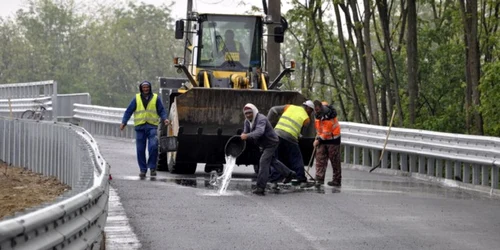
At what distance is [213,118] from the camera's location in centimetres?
2003

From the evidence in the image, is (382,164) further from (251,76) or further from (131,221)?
(131,221)

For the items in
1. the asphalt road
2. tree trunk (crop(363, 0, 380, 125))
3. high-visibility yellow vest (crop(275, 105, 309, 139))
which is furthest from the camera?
tree trunk (crop(363, 0, 380, 125))

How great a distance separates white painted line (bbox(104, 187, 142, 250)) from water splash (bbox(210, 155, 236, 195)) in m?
2.84

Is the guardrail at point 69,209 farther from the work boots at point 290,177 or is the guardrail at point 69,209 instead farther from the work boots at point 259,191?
the work boots at point 290,177

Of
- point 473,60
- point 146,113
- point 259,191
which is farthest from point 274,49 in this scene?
point 259,191

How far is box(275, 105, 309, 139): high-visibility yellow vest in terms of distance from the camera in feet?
60.3

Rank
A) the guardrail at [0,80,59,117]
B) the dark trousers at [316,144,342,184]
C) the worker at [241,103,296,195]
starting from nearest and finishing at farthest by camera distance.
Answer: the worker at [241,103,296,195] → the dark trousers at [316,144,342,184] → the guardrail at [0,80,59,117]

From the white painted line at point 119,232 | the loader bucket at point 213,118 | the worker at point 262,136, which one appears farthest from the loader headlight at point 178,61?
the white painted line at point 119,232

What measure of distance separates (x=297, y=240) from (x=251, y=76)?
33.8 feet

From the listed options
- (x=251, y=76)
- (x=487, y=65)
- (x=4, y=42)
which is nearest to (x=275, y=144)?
(x=251, y=76)

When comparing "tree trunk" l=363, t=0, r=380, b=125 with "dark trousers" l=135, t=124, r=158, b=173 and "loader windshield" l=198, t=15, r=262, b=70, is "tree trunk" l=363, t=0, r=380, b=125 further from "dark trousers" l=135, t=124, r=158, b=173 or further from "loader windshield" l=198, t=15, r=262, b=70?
"dark trousers" l=135, t=124, r=158, b=173

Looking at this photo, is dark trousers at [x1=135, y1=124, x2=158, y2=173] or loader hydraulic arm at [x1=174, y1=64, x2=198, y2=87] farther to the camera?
loader hydraulic arm at [x1=174, y1=64, x2=198, y2=87]

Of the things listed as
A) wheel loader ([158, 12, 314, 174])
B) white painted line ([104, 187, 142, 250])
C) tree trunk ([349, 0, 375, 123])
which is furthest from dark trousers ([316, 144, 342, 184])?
tree trunk ([349, 0, 375, 123])

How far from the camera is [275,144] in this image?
17.4 metres
